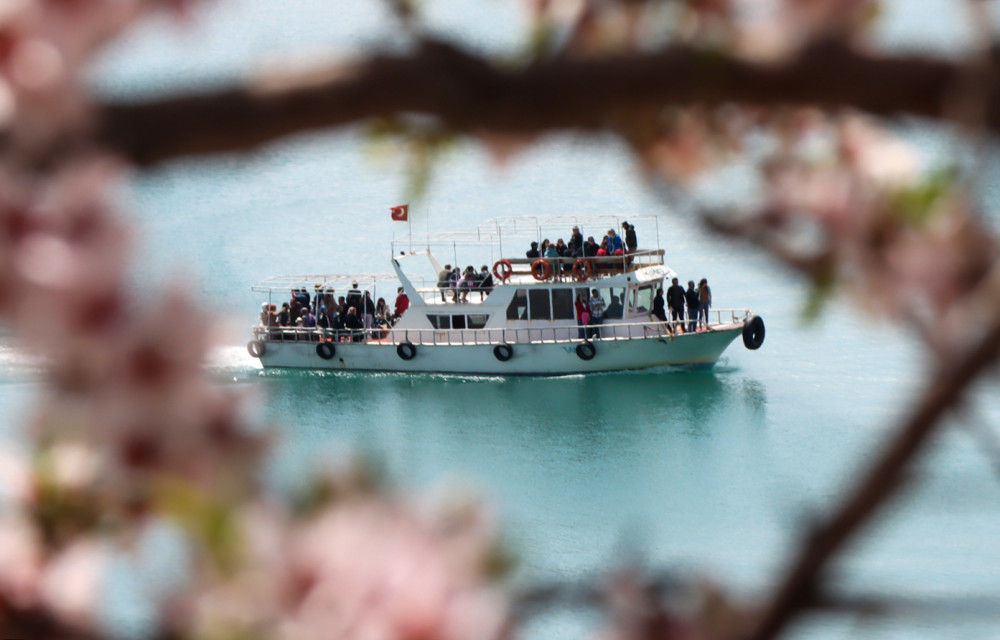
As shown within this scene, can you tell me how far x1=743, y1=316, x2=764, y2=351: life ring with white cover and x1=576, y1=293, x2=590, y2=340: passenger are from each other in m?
2.96

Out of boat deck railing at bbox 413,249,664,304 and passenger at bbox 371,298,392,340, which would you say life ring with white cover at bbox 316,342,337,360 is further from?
boat deck railing at bbox 413,249,664,304

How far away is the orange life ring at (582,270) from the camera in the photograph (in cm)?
1908

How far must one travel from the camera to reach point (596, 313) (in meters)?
19.6

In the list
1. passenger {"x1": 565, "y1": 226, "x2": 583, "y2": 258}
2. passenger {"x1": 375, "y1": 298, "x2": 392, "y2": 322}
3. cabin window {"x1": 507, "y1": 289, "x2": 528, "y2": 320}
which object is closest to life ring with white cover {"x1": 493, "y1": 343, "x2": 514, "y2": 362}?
cabin window {"x1": 507, "y1": 289, "x2": 528, "y2": 320}

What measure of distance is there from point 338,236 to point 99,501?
34.0 meters

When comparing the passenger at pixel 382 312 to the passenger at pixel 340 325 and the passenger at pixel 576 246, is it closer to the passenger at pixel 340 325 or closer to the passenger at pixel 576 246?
the passenger at pixel 340 325

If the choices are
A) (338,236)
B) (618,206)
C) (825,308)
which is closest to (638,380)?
(618,206)

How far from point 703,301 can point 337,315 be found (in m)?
6.75

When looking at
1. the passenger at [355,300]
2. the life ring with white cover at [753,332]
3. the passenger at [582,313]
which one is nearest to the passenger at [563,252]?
the passenger at [582,313]

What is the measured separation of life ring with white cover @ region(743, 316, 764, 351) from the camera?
20.4 meters

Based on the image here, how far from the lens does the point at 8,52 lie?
1.99ft

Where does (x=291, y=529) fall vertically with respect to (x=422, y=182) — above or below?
below

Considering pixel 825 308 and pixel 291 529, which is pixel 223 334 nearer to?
pixel 291 529

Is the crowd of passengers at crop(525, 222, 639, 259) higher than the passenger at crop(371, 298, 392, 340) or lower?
higher
